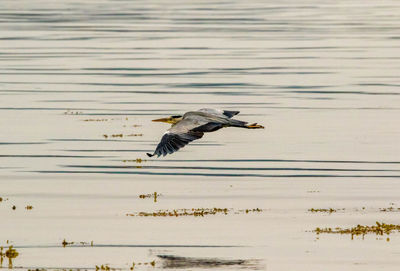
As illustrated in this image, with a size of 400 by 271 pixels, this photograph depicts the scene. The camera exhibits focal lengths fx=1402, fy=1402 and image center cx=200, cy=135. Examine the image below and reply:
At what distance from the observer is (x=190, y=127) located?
18219mm

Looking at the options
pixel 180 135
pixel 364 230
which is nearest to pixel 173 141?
pixel 180 135

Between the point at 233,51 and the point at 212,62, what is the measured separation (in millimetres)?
4028

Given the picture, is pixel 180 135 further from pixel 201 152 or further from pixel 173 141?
pixel 201 152

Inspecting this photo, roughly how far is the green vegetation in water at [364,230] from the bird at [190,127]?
6.22 feet

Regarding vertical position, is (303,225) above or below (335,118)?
below

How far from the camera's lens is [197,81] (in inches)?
1542

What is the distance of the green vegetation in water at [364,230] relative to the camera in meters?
17.0

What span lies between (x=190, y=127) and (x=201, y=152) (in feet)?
23.5

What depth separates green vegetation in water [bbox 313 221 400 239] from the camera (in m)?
17.0

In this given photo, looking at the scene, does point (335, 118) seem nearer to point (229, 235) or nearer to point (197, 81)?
point (197, 81)

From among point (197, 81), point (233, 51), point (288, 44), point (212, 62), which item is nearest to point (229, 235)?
point (197, 81)

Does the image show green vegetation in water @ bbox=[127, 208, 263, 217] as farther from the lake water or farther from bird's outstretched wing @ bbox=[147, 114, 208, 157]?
bird's outstretched wing @ bbox=[147, 114, 208, 157]

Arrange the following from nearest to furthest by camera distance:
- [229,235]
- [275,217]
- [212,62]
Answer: [229,235]
[275,217]
[212,62]

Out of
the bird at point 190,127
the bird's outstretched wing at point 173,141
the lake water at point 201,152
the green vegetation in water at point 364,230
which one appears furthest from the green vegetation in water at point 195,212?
the green vegetation in water at point 364,230
